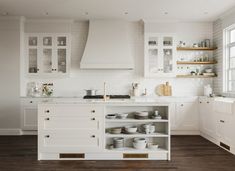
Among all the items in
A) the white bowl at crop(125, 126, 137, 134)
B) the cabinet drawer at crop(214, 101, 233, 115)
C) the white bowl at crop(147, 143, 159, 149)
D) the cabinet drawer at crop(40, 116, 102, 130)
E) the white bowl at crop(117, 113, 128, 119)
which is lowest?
the white bowl at crop(147, 143, 159, 149)

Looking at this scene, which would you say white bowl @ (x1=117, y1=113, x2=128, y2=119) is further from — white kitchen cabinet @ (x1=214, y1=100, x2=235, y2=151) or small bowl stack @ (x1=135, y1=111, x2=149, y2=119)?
white kitchen cabinet @ (x1=214, y1=100, x2=235, y2=151)

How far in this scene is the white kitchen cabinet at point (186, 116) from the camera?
615cm

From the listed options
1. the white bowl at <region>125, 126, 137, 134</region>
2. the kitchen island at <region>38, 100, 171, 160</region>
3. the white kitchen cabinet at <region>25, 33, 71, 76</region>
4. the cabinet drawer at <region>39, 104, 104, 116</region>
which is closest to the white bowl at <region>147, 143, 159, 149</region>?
the kitchen island at <region>38, 100, 171, 160</region>

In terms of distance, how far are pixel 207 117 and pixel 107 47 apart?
2.74 m

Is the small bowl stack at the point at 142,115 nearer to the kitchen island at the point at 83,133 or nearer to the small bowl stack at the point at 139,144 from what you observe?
the kitchen island at the point at 83,133

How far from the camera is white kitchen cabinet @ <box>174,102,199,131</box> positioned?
20.2 feet

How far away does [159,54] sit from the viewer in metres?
6.38

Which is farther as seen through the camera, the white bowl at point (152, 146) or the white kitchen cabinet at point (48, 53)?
the white kitchen cabinet at point (48, 53)

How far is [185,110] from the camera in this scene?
6.16 metres

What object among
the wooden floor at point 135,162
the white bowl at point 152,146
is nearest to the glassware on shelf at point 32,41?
the wooden floor at point 135,162

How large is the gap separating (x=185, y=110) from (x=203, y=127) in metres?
0.55

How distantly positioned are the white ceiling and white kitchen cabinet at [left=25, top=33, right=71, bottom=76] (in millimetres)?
525

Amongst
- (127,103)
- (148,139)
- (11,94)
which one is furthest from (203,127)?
(11,94)

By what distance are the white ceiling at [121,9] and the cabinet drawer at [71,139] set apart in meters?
2.53
